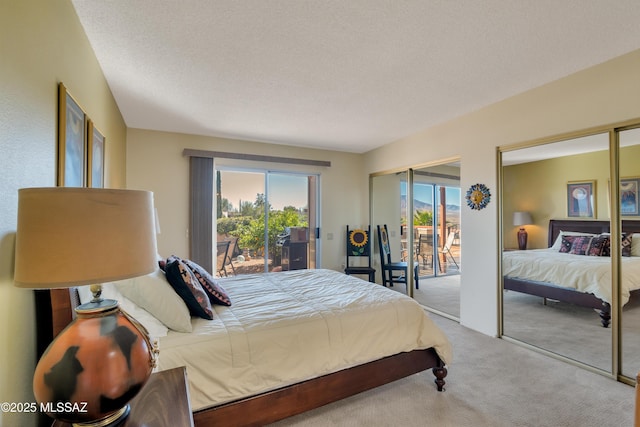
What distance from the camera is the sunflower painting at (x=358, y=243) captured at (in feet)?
17.0

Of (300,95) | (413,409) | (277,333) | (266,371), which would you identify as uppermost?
(300,95)

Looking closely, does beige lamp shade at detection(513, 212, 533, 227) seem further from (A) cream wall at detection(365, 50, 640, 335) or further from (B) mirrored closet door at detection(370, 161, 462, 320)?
(B) mirrored closet door at detection(370, 161, 462, 320)

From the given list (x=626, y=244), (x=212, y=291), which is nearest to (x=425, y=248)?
(x=626, y=244)

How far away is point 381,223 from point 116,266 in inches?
185

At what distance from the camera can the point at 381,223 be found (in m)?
5.21

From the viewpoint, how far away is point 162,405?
1.05 m

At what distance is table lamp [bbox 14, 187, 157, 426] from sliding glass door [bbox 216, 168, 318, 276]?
363cm

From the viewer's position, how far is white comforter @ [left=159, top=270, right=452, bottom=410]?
1569 millimetres

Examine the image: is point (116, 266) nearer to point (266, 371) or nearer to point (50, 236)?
point (50, 236)

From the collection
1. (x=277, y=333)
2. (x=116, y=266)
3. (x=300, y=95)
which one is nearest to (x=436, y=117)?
(x=300, y=95)

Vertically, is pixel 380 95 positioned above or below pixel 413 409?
above

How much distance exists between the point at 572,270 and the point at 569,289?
0.64ft

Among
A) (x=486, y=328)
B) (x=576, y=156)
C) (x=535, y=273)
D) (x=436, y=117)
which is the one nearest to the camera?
(x=576, y=156)

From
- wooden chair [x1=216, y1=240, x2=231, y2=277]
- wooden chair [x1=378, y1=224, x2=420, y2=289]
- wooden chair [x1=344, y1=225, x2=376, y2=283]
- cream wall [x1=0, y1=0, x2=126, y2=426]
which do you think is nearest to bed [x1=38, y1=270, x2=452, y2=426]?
cream wall [x1=0, y1=0, x2=126, y2=426]
